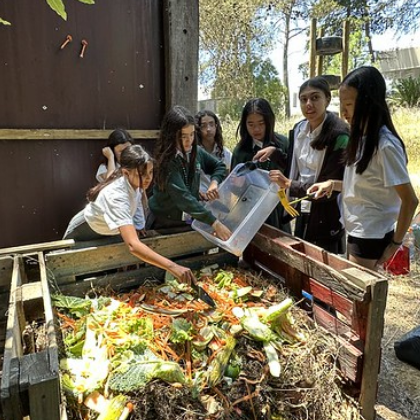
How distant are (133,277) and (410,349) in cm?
203

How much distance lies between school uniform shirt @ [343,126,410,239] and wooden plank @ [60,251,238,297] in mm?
989

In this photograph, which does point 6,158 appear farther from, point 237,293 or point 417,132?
point 417,132

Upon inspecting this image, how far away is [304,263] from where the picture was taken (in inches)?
76.7

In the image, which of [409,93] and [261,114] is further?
[409,93]

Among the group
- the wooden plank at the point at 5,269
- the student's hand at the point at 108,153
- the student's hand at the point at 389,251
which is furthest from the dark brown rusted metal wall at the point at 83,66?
the student's hand at the point at 389,251

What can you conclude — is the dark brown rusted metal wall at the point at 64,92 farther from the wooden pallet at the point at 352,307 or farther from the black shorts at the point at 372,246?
the black shorts at the point at 372,246

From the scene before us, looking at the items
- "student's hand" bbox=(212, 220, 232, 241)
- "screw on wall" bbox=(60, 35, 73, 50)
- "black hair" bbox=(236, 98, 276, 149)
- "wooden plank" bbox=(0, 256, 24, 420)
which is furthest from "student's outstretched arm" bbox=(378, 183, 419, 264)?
"screw on wall" bbox=(60, 35, 73, 50)

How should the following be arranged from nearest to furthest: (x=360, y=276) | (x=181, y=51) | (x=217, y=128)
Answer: (x=360, y=276)
(x=217, y=128)
(x=181, y=51)

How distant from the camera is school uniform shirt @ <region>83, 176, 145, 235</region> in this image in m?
1.99

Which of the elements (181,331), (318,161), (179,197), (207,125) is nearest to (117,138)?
(207,125)

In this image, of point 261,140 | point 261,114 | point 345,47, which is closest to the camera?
point 261,114

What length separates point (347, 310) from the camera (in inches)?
66.5

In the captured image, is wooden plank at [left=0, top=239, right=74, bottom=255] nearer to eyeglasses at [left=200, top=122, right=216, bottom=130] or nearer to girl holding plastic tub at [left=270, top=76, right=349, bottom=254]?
girl holding plastic tub at [left=270, top=76, right=349, bottom=254]

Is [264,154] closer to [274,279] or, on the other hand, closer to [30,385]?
[274,279]
